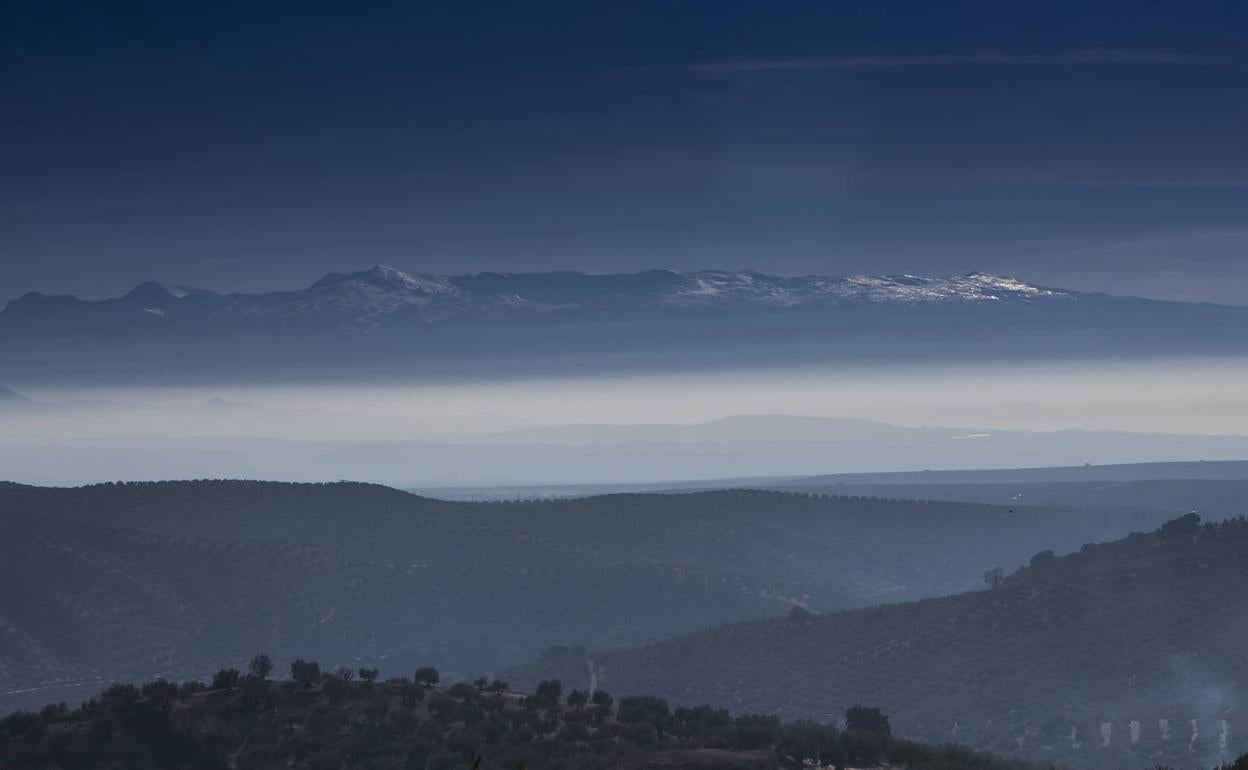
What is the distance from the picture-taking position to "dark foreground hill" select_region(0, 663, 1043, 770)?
52.7 meters

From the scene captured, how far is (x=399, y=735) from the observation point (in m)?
56.9

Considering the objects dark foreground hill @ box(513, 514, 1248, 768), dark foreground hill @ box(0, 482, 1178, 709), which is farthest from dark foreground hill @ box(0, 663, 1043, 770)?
dark foreground hill @ box(0, 482, 1178, 709)

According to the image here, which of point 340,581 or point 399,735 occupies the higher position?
point 340,581

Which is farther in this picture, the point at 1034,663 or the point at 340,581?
the point at 340,581

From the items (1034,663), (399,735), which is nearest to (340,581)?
(1034,663)

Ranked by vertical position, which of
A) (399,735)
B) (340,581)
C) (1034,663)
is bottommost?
(1034,663)

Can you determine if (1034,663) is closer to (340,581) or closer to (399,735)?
(399,735)

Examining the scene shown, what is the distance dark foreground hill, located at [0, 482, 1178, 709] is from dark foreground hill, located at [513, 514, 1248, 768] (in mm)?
31268

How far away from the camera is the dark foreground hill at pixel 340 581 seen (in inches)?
5418

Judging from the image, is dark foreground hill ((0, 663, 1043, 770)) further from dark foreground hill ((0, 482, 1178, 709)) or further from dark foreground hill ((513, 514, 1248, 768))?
dark foreground hill ((0, 482, 1178, 709))

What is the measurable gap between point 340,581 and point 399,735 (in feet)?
317

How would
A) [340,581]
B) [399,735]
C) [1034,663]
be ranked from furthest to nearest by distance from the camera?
[340,581] → [1034,663] → [399,735]

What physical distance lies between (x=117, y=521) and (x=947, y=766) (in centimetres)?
12490

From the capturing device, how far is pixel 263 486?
17750cm
